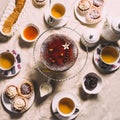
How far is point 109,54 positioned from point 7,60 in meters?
0.40

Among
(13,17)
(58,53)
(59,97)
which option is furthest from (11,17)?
(59,97)

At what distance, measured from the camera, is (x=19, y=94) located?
7.14 ft

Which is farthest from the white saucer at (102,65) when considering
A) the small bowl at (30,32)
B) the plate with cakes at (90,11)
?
the small bowl at (30,32)

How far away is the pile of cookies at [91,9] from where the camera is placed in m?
2.25

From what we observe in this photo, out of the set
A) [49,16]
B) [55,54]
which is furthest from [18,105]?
[49,16]

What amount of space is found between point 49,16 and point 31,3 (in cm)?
10

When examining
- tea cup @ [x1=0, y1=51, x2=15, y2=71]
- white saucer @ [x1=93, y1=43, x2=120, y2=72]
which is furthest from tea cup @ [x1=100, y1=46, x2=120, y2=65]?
tea cup @ [x1=0, y1=51, x2=15, y2=71]

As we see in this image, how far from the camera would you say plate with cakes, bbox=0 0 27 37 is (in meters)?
2.23

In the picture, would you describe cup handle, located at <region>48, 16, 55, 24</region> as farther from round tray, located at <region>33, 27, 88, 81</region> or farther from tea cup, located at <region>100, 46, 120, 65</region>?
tea cup, located at <region>100, 46, 120, 65</region>

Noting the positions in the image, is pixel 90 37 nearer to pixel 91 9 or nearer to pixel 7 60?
pixel 91 9

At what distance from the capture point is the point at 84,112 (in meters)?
2.20

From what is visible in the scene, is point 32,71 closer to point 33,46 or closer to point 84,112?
point 33,46

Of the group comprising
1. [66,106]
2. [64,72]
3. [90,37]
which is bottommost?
[66,106]

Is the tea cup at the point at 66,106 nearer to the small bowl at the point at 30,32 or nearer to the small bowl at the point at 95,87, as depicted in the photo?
the small bowl at the point at 95,87
